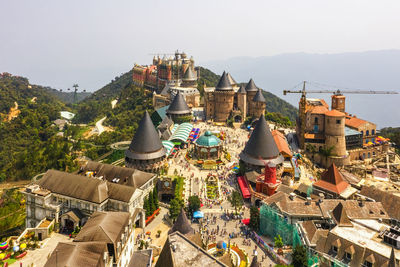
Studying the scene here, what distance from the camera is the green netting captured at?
2740 cm

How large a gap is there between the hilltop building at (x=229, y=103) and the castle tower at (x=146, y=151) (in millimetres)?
29844

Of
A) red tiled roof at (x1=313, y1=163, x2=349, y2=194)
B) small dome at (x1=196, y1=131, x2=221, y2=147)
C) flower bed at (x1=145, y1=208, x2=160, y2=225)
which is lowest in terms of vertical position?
flower bed at (x1=145, y1=208, x2=160, y2=225)

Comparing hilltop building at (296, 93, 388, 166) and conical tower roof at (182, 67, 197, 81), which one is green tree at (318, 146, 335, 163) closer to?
hilltop building at (296, 93, 388, 166)

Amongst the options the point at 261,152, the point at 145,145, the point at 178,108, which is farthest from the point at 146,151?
the point at 178,108

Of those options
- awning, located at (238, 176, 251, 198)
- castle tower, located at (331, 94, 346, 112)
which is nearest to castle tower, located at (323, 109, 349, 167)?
castle tower, located at (331, 94, 346, 112)

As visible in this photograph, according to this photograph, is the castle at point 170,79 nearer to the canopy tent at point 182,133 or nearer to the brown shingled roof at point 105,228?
the canopy tent at point 182,133

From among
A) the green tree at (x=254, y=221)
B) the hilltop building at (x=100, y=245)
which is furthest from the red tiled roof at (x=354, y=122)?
the hilltop building at (x=100, y=245)

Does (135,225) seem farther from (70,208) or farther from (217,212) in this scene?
(217,212)

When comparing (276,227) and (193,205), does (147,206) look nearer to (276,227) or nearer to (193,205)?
(193,205)

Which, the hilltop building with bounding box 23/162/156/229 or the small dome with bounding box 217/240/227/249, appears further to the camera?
the hilltop building with bounding box 23/162/156/229

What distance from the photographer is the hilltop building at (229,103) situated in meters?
66.5

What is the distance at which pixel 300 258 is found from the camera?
2333 centimetres

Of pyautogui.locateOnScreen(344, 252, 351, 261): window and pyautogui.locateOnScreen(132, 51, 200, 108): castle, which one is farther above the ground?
pyautogui.locateOnScreen(132, 51, 200, 108): castle

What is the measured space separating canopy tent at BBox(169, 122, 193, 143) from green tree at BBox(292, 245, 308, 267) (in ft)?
102
